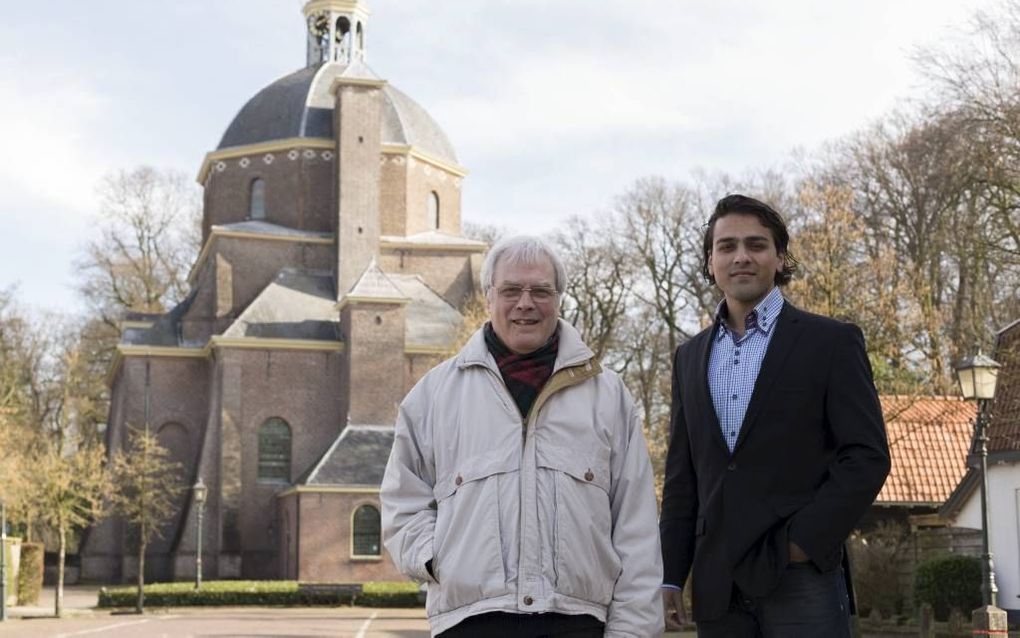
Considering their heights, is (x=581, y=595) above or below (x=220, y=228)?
below

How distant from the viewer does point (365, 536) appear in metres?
43.9

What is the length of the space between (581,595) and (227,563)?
146ft

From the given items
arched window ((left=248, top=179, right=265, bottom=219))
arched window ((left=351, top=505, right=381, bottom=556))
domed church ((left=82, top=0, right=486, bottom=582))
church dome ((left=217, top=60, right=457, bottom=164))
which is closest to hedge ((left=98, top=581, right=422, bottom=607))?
arched window ((left=351, top=505, right=381, bottom=556))

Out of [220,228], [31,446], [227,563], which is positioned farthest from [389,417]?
[31,446]

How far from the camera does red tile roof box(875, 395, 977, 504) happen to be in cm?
2642

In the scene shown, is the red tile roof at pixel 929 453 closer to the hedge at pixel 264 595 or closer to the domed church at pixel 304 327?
the hedge at pixel 264 595

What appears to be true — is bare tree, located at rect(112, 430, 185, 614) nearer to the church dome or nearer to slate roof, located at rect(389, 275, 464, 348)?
slate roof, located at rect(389, 275, 464, 348)

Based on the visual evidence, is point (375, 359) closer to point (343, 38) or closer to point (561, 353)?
point (343, 38)

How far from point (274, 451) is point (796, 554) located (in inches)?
1800

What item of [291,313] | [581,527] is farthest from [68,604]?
[581,527]

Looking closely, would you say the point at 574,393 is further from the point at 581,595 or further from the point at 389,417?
the point at 389,417

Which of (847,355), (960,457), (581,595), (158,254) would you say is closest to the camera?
(581,595)

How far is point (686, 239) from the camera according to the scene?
2087 inches

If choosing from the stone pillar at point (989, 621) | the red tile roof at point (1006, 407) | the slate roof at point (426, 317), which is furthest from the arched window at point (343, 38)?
the stone pillar at point (989, 621)
